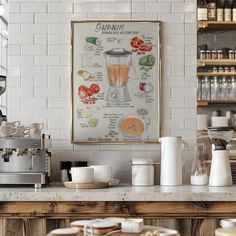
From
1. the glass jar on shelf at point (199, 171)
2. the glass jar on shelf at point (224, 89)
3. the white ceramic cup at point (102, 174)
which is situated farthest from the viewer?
the glass jar on shelf at point (224, 89)

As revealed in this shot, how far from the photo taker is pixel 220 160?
436 cm

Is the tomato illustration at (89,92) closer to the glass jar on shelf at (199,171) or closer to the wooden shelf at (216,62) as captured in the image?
the glass jar on shelf at (199,171)

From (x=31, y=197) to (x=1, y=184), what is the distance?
0.44 m

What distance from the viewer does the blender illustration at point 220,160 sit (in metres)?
4.36

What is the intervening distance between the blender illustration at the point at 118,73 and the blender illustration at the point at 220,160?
77 cm

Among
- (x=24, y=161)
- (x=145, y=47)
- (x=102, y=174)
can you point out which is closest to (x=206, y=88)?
(x=145, y=47)

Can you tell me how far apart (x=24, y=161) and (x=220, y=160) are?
1395 millimetres

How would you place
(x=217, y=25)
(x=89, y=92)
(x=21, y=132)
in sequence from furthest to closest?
(x=217, y=25) < (x=89, y=92) < (x=21, y=132)

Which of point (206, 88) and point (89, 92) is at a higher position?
point (206, 88)

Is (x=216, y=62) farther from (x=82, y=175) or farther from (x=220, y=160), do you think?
(x=82, y=175)

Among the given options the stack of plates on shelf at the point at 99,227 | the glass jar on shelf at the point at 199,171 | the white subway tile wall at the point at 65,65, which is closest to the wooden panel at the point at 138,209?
the glass jar on shelf at the point at 199,171

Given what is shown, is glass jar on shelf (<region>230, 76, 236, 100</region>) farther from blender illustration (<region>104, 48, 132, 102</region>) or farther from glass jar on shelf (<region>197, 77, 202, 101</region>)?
blender illustration (<region>104, 48, 132, 102</region>)

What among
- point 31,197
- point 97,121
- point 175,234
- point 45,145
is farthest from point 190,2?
point 175,234

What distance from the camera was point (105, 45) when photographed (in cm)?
476
